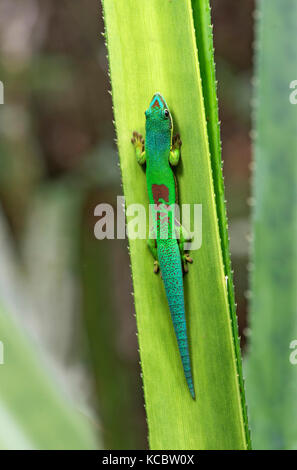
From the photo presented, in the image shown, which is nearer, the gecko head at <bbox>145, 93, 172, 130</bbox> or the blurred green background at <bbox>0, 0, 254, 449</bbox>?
the gecko head at <bbox>145, 93, 172, 130</bbox>

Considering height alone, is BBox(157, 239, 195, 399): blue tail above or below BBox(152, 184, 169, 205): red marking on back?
below

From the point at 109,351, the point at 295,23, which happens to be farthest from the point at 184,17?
the point at 109,351

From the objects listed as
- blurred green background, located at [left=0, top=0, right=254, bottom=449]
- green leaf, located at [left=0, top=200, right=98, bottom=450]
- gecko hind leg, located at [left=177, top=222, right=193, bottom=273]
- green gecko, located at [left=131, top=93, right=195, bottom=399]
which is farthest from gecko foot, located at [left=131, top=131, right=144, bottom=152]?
blurred green background, located at [left=0, top=0, right=254, bottom=449]

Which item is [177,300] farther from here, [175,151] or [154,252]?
[175,151]

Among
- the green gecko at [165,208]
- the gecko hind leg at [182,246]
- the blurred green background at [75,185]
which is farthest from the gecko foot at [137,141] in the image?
the blurred green background at [75,185]

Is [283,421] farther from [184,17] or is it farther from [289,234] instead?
[184,17]

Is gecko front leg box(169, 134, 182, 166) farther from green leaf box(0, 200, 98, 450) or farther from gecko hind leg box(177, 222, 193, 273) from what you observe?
green leaf box(0, 200, 98, 450)

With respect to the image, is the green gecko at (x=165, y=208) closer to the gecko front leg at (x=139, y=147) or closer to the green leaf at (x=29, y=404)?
the gecko front leg at (x=139, y=147)

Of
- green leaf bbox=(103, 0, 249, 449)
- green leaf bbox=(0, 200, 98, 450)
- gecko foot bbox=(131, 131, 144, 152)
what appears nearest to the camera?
green leaf bbox=(103, 0, 249, 449)
